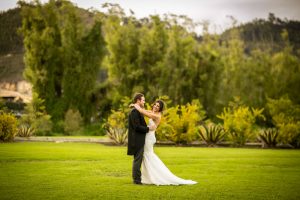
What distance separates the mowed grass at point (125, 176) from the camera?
9.52m

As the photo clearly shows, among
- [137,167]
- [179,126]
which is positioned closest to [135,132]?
[137,167]

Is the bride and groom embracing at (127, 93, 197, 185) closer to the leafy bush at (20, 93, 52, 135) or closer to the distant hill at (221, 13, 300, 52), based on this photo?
the leafy bush at (20, 93, 52, 135)

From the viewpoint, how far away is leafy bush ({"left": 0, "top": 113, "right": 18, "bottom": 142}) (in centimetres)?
2395

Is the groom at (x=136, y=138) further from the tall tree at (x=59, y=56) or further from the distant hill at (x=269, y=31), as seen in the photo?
the distant hill at (x=269, y=31)

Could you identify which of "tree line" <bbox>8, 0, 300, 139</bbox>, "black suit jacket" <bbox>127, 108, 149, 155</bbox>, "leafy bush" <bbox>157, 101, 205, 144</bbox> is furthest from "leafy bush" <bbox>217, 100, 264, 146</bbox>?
"tree line" <bbox>8, 0, 300, 139</bbox>

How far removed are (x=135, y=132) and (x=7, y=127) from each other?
14731 mm

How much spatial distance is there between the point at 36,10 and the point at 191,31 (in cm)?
1802

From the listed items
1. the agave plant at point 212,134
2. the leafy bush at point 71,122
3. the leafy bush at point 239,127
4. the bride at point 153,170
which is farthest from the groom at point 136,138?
the leafy bush at point 71,122

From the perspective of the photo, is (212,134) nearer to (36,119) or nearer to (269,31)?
(36,119)

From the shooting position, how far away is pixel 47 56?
39969 millimetres

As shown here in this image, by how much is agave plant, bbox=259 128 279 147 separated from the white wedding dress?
579 inches

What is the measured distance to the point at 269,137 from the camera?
81.5ft

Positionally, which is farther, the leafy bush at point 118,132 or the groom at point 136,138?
the leafy bush at point 118,132

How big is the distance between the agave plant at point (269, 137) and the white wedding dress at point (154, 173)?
14697 millimetres
